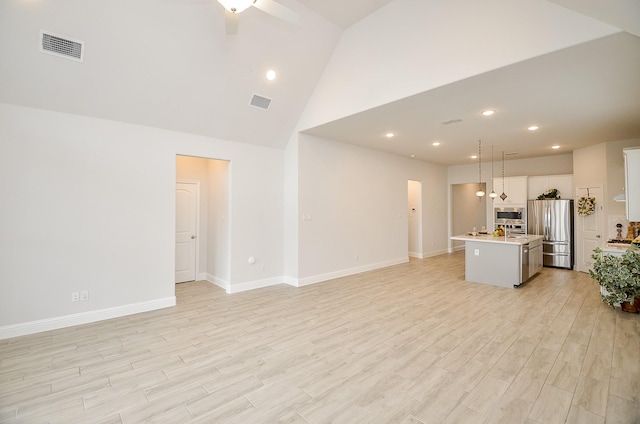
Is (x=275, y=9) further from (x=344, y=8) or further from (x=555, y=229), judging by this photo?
(x=555, y=229)

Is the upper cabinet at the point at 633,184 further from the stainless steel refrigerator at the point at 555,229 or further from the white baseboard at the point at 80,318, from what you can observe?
the white baseboard at the point at 80,318

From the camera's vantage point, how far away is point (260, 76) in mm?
4574

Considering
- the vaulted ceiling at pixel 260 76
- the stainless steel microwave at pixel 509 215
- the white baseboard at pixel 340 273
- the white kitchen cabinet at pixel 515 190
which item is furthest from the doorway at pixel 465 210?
the vaulted ceiling at pixel 260 76

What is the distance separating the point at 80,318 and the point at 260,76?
4.28 metres

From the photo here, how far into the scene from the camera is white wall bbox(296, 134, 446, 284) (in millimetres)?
5961

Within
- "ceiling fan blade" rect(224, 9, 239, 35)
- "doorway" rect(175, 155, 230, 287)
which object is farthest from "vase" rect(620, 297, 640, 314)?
"doorway" rect(175, 155, 230, 287)

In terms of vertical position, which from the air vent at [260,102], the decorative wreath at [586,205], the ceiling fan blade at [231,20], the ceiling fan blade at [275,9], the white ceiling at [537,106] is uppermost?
the air vent at [260,102]

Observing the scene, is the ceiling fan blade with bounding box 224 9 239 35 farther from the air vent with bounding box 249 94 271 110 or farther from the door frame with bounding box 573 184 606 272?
the door frame with bounding box 573 184 606 272

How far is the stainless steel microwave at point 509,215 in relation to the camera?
7948 mm

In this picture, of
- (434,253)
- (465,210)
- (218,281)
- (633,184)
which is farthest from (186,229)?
(465,210)

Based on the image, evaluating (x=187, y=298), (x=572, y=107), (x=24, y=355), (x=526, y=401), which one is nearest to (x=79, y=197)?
(x=24, y=355)

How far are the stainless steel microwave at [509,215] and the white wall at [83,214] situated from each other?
772 cm

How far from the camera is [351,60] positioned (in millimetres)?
4566

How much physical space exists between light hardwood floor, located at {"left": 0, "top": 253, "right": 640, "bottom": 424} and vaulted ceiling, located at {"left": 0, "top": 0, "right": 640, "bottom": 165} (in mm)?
2885
